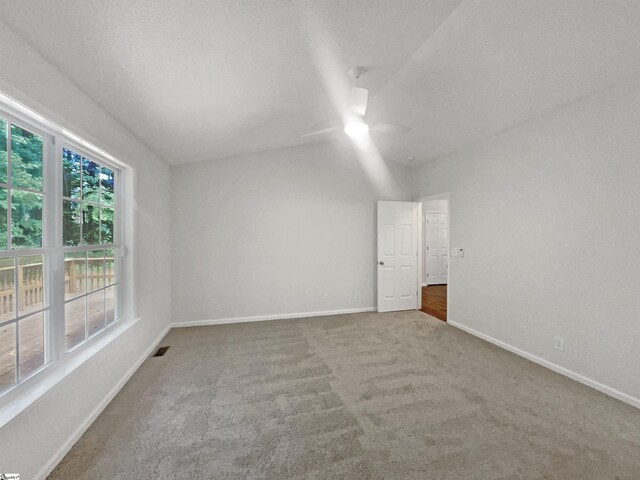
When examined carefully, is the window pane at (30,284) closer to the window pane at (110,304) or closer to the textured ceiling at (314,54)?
the window pane at (110,304)

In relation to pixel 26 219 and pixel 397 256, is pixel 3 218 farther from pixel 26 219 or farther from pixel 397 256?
pixel 397 256

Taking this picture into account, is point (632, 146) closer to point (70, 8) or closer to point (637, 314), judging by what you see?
point (637, 314)

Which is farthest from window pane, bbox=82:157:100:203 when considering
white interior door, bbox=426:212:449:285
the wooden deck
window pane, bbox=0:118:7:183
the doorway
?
white interior door, bbox=426:212:449:285

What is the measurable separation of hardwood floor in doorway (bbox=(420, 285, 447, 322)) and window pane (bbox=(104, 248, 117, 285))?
444cm

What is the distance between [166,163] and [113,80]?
2137 mm

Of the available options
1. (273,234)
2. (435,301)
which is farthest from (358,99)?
(435,301)

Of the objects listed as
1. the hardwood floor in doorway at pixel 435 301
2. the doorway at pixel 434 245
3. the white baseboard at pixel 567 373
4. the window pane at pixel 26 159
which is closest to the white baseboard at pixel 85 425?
the window pane at pixel 26 159

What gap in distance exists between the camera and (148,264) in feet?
9.80

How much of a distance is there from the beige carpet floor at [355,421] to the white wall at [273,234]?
1.22 m

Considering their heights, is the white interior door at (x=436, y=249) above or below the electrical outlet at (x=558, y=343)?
above

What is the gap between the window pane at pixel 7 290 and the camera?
135 centimetres

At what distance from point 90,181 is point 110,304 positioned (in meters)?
1.15

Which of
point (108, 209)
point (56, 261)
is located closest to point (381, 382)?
point (56, 261)

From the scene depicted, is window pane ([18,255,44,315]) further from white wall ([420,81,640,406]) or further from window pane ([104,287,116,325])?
white wall ([420,81,640,406])
